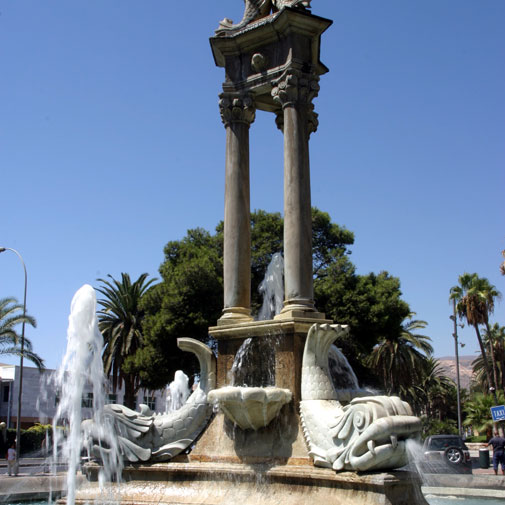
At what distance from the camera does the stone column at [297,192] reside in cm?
1097

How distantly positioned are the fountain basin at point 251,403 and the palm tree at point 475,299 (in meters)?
39.6

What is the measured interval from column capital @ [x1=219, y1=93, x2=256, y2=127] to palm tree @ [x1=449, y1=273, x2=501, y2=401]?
38051 millimetres

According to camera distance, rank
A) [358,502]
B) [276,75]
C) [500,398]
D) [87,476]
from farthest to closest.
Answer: [500,398]
[276,75]
[87,476]
[358,502]

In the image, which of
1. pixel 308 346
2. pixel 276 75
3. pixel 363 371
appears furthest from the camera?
pixel 363 371

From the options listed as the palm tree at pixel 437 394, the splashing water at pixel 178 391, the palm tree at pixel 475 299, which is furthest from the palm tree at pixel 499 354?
the splashing water at pixel 178 391

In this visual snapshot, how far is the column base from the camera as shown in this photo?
11406 mm

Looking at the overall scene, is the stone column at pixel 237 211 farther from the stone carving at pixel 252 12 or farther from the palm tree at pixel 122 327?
the palm tree at pixel 122 327

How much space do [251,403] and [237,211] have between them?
3.70m

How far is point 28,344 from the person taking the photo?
30.4 metres

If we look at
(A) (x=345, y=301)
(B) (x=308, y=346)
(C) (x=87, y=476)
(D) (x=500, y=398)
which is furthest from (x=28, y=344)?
(D) (x=500, y=398)

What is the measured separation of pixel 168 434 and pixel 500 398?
35854mm

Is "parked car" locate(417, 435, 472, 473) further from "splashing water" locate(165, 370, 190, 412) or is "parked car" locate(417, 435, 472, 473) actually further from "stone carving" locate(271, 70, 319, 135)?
"stone carving" locate(271, 70, 319, 135)

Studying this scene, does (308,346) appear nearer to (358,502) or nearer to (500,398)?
(358,502)

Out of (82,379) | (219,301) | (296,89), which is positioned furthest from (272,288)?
(219,301)
